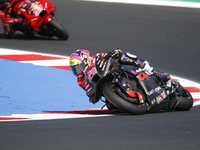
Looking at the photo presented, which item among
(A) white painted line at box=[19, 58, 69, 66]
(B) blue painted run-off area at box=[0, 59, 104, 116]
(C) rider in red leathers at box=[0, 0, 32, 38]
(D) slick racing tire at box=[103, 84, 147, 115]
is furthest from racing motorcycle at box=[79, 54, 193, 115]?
(C) rider in red leathers at box=[0, 0, 32, 38]

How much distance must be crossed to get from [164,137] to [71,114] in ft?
6.70

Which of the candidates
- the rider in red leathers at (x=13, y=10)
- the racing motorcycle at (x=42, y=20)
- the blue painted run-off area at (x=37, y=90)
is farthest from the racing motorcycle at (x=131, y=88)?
the rider in red leathers at (x=13, y=10)

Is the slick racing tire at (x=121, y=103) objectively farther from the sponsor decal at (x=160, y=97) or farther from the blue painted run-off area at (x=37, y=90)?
the blue painted run-off area at (x=37, y=90)

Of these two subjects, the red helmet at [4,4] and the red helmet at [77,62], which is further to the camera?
the red helmet at [4,4]

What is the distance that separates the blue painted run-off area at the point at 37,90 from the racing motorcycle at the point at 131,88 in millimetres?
1256

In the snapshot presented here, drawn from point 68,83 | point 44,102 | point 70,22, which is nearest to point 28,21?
point 70,22

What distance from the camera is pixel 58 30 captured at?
9461mm

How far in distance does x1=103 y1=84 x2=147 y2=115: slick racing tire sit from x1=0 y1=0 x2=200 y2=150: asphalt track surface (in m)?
0.11

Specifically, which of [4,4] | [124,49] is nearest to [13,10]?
[4,4]

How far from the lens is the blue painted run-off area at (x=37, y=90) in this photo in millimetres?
5980

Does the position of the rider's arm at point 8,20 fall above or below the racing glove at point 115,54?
below

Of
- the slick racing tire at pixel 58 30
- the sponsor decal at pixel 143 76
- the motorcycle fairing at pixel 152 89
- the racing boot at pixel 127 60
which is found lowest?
the slick racing tire at pixel 58 30

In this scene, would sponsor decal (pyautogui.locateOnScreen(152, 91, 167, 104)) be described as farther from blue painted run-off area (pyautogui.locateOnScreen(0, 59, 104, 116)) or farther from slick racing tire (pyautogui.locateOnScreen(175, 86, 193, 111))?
blue painted run-off area (pyautogui.locateOnScreen(0, 59, 104, 116))

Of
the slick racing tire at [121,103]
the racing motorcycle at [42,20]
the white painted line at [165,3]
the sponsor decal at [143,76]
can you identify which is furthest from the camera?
the white painted line at [165,3]
